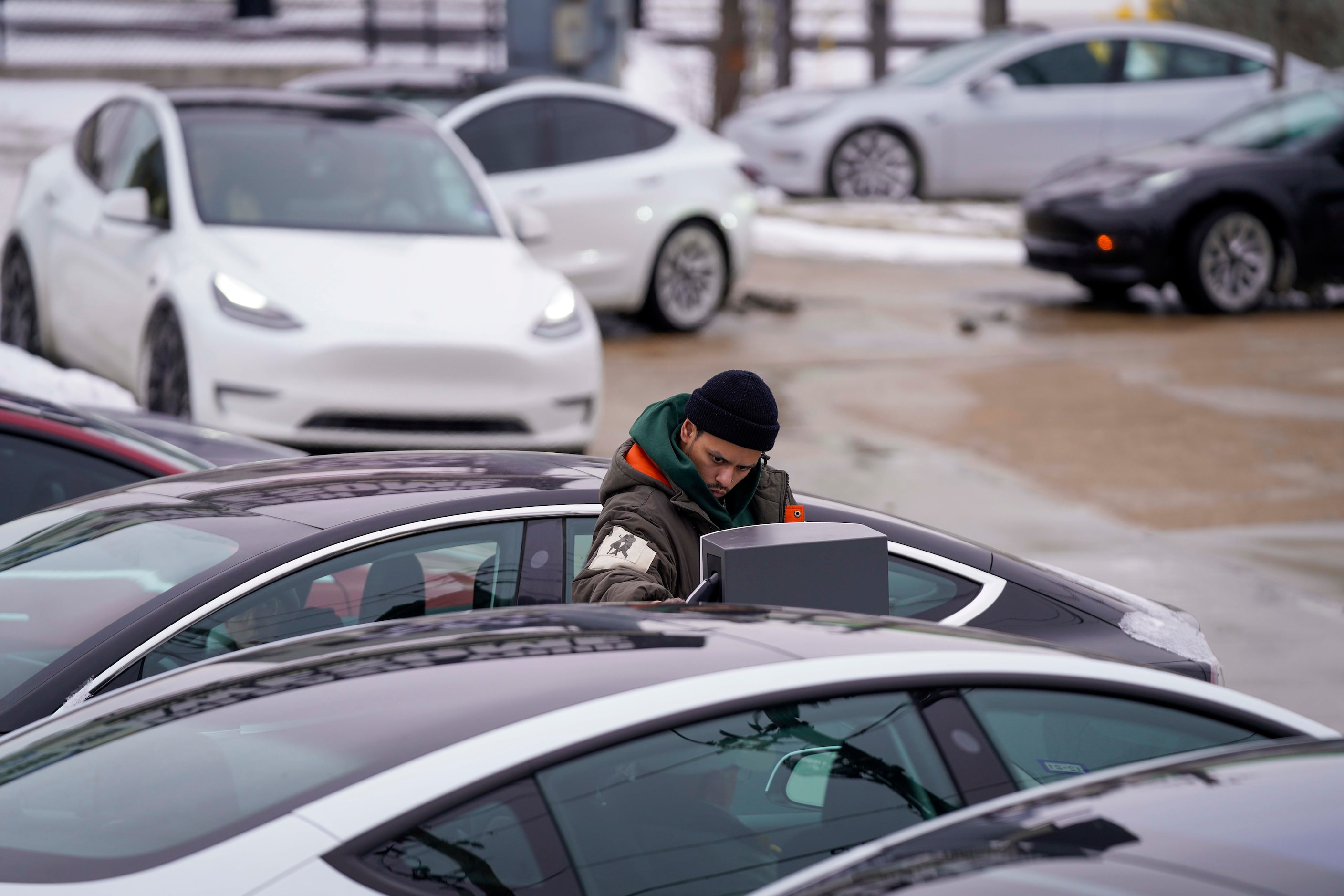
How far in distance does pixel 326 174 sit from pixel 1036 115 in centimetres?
1009

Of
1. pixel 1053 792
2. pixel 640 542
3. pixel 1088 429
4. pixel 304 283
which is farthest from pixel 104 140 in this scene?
pixel 1053 792

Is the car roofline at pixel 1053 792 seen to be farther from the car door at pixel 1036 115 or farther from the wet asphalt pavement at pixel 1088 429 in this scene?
the car door at pixel 1036 115

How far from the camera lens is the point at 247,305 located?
23.5 ft

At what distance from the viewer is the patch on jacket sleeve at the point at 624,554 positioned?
3.39m

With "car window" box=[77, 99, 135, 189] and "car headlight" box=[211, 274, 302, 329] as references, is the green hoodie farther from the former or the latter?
"car window" box=[77, 99, 135, 189]

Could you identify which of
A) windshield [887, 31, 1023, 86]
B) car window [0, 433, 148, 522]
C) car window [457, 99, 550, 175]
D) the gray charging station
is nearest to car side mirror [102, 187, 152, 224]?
car window [0, 433, 148, 522]

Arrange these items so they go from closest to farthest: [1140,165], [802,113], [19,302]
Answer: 1. [19,302]
2. [1140,165]
3. [802,113]

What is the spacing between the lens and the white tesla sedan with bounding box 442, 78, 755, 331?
10984mm

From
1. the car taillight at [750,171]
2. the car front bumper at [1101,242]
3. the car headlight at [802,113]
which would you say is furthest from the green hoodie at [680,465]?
the car headlight at [802,113]

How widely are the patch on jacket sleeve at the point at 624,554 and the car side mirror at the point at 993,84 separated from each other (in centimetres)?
1391

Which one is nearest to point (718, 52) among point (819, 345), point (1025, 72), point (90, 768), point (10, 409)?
point (1025, 72)

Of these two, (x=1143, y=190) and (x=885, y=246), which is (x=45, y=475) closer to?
(x=1143, y=190)

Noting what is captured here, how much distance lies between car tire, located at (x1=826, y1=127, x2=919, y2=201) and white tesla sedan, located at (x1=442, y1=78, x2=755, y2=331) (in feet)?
17.6

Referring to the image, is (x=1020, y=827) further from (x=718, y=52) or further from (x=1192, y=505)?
(x=718, y=52)
